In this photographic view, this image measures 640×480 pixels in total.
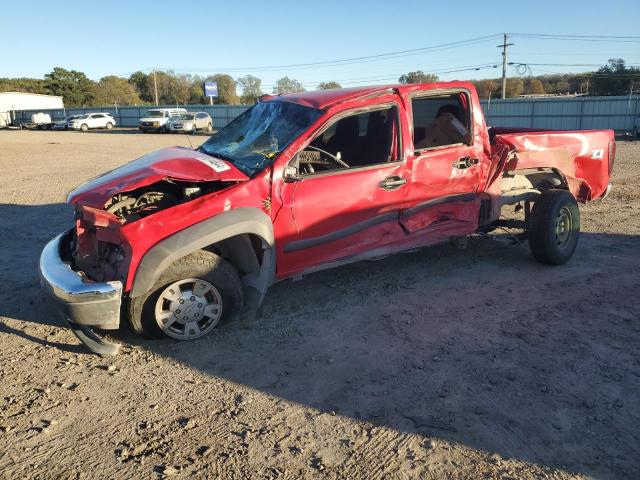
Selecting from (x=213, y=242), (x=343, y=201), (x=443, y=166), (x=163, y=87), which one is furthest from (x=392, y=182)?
(x=163, y=87)

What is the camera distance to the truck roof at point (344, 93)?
462 centimetres

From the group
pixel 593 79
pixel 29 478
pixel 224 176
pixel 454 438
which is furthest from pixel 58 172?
pixel 593 79

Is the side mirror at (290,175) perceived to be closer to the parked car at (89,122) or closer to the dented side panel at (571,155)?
the dented side panel at (571,155)

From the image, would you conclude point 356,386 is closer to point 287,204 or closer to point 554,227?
point 287,204

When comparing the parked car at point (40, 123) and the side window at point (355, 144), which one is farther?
the parked car at point (40, 123)

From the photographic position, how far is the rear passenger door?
192 inches

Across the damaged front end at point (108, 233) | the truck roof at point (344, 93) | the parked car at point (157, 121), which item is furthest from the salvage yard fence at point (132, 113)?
the damaged front end at point (108, 233)

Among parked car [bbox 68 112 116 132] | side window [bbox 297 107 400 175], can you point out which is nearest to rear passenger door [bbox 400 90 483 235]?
side window [bbox 297 107 400 175]

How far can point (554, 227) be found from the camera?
18.1 feet

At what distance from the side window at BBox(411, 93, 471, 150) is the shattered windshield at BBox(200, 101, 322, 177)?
124cm

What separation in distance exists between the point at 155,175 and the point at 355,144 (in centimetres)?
211

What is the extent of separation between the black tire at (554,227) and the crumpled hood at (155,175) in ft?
10.8

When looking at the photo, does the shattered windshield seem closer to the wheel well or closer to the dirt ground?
the wheel well

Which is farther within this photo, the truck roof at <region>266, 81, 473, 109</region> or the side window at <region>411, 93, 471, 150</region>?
the side window at <region>411, 93, 471, 150</region>
